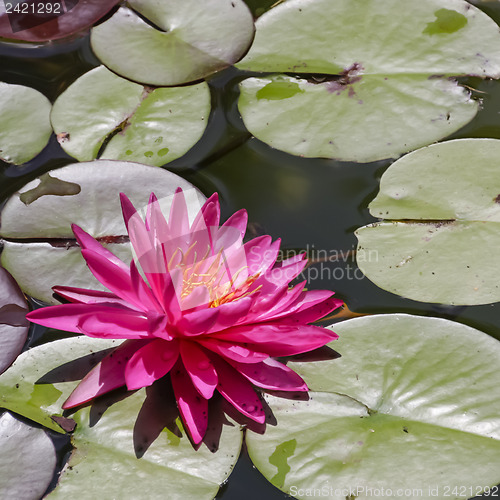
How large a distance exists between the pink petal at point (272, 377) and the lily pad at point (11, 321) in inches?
35.4

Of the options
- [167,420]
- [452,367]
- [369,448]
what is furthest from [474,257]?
[167,420]

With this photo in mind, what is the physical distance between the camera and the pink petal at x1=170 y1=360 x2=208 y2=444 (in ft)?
6.59

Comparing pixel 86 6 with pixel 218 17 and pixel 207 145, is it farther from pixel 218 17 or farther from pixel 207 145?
pixel 207 145

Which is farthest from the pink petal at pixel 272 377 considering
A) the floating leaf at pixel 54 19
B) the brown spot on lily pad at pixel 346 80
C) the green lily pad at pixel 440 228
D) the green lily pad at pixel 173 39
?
the floating leaf at pixel 54 19

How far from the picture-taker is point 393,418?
6.93 ft

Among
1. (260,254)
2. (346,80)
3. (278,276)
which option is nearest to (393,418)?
(278,276)

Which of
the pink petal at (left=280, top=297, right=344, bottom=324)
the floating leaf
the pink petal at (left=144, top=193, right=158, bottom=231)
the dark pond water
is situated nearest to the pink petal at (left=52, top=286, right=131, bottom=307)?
the pink petal at (left=144, top=193, right=158, bottom=231)

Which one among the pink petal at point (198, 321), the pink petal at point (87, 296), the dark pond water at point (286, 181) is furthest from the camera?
the dark pond water at point (286, 181)

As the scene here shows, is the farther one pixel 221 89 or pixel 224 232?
pixel 221 89

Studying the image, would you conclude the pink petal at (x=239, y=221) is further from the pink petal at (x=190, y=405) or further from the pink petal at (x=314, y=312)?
the pink petal at (x=190, y=405)

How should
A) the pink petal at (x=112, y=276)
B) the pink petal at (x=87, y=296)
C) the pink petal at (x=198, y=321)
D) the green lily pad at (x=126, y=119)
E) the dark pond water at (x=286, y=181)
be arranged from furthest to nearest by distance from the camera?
the green lily pad at (x=126, y=119) → the dark pond water at (x=286, y=181) → the pink petal at (x=87, y=296) → the pink petal at (x=112, y=276) → the pink petal at (x=198, y=321)

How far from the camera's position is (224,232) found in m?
2.30

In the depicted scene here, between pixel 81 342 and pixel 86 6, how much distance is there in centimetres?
209

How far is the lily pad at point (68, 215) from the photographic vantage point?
2389mm
